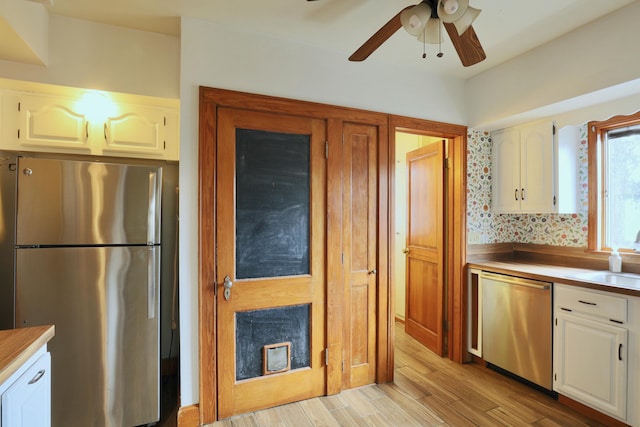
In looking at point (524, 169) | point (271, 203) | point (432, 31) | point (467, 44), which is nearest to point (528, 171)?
point (524, 169)

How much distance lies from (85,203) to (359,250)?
6.03 ft

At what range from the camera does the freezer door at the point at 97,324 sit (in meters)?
1.76

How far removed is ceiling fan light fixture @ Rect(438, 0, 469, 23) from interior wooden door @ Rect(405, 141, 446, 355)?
1.76m

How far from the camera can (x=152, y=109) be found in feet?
7.44

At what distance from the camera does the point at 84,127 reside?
212 cm

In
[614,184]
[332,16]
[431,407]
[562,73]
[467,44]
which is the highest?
[332,16]

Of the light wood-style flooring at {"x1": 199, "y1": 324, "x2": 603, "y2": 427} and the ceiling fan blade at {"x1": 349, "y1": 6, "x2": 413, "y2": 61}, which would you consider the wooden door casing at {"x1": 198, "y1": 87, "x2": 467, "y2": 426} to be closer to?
the light wood-style flooring at {"x1": 199, "y1": 324, "x2": 603, "y2": 427}

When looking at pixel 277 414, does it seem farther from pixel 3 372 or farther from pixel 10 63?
pixel 10 63

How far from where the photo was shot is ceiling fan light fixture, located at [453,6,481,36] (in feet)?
4.58

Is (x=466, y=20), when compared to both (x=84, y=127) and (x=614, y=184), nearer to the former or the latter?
(x=614, y=184)

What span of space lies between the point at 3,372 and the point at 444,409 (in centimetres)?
239

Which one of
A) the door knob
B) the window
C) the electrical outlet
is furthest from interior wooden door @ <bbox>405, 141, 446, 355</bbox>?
the door knob

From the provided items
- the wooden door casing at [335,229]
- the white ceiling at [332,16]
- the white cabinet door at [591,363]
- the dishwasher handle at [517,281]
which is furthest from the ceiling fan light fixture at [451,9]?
the white cabinet door at [591,363]

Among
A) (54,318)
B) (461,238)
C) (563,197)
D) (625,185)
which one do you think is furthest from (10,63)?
(625,185)
